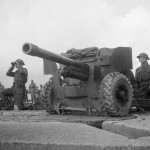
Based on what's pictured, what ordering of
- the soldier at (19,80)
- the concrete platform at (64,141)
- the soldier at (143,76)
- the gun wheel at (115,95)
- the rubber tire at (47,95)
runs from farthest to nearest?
the soldier at (19,80), the soldier at (143,76), the rubber tire at (47,95), the gun wheel at (115,95), the concrete platform at (64,141)

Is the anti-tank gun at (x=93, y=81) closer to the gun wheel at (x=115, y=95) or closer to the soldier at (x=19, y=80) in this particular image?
the gun wheel at (x=115, y=95)

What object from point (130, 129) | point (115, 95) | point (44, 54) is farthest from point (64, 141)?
point (115, 95)

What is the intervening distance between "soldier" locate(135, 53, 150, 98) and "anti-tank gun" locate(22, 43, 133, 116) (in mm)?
578

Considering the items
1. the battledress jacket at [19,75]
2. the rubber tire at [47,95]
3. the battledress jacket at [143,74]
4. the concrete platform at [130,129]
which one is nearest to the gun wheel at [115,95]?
the battledress jacket at [143,74]

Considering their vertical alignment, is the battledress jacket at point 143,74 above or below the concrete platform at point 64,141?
above

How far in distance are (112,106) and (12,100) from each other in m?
5.68

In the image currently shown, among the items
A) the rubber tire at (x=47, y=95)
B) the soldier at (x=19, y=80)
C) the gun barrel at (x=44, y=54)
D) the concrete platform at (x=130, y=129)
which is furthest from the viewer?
the soldier at (x=19, y=80)

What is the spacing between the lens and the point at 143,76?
7.68 meters

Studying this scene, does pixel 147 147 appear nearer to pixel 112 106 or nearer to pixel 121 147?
pixel 121 147

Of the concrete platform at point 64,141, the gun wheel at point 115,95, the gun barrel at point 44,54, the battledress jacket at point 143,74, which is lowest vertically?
the concrete platform at point 64,141

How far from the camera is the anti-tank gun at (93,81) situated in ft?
20.0

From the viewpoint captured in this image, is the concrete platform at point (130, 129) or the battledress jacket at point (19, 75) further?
the battledress jacket at point (19, 75)

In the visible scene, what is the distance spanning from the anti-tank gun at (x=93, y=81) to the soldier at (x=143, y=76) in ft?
1.90

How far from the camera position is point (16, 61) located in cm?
995
